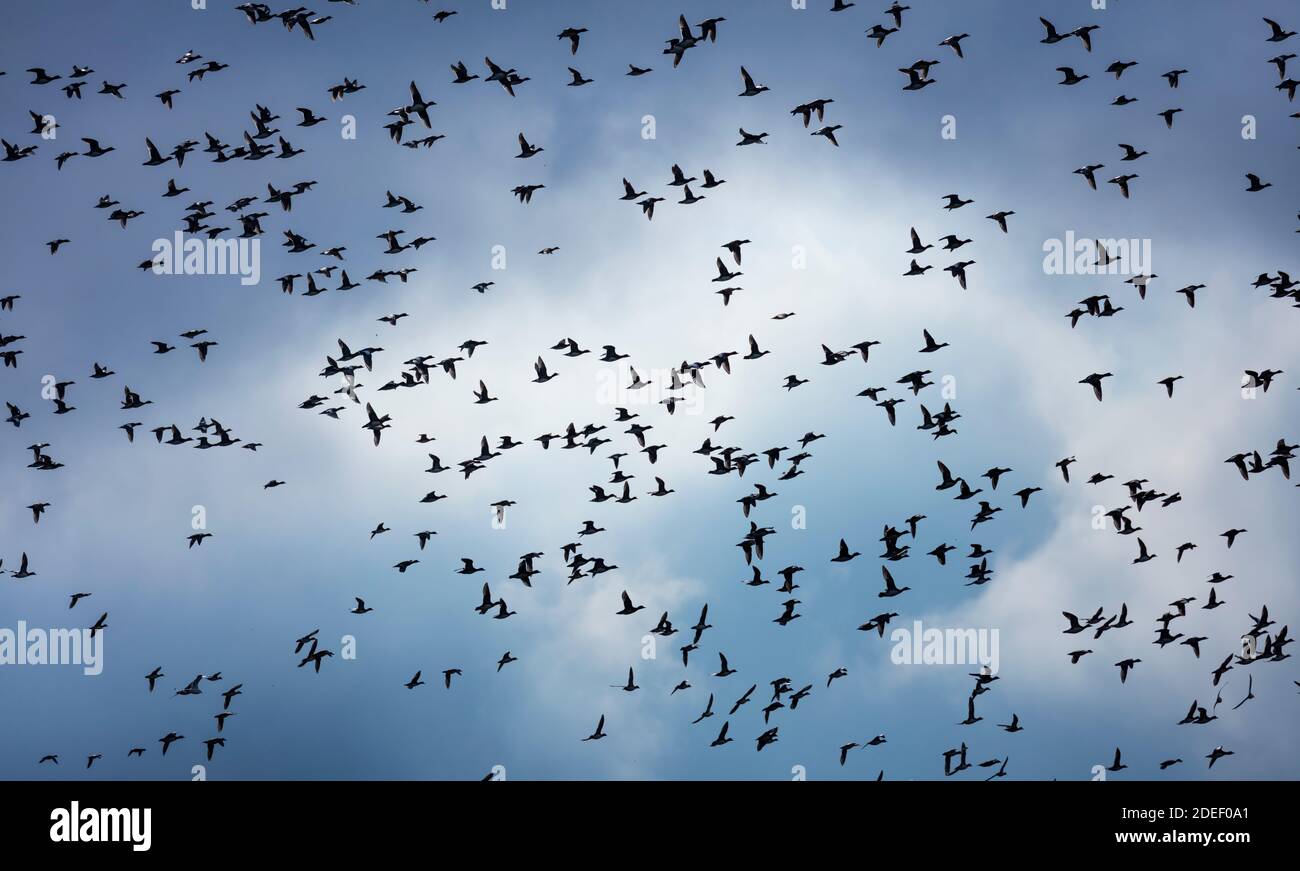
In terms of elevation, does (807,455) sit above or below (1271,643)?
above
